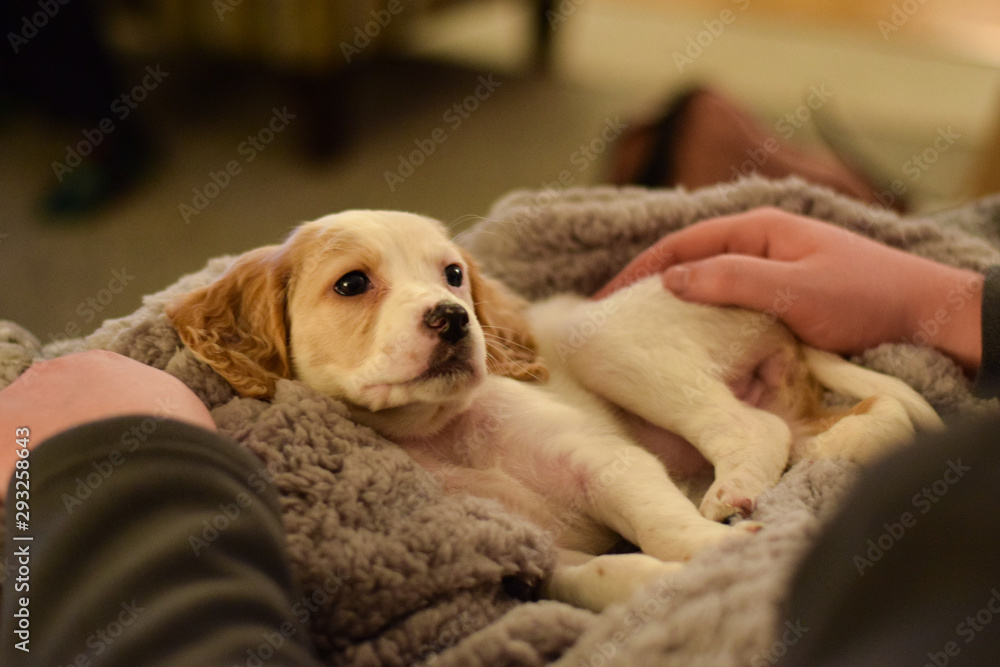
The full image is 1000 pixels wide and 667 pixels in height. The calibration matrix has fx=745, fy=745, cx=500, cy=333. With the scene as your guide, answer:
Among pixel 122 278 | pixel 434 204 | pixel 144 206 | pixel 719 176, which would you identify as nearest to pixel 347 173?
pixel 434 204

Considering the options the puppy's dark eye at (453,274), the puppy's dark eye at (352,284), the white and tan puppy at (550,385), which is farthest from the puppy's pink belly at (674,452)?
the puppy's dark eye at (352,284)

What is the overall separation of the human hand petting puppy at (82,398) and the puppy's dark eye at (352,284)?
31 cm

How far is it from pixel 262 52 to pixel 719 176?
8.50 feet

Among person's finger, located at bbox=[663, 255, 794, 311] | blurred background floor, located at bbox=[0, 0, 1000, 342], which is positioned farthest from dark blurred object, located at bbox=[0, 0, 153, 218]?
person's finger, located at bbox=[663, 255, 794, 311]

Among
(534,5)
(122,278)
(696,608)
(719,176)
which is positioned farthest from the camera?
(534,5)

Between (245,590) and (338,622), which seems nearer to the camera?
(245,590)

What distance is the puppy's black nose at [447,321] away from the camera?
48.1 inches

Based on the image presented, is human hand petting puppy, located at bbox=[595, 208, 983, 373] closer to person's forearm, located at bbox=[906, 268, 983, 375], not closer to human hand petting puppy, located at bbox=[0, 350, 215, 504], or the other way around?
person's forearm, located at bbox=[906, 268, 983, 375]

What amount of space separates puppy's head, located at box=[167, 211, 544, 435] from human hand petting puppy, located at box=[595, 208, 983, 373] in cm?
57

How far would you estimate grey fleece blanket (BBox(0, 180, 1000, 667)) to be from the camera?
0.84 metres

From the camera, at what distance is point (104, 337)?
1325 mm

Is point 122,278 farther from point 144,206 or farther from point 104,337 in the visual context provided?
point 104,337

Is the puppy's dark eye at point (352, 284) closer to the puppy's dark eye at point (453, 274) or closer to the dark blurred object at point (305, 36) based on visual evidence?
the puppy's dark eye at point (453, 274)

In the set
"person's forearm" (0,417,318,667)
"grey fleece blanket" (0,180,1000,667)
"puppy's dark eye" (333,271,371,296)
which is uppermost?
"person's forearm" (0,417,318,667)
